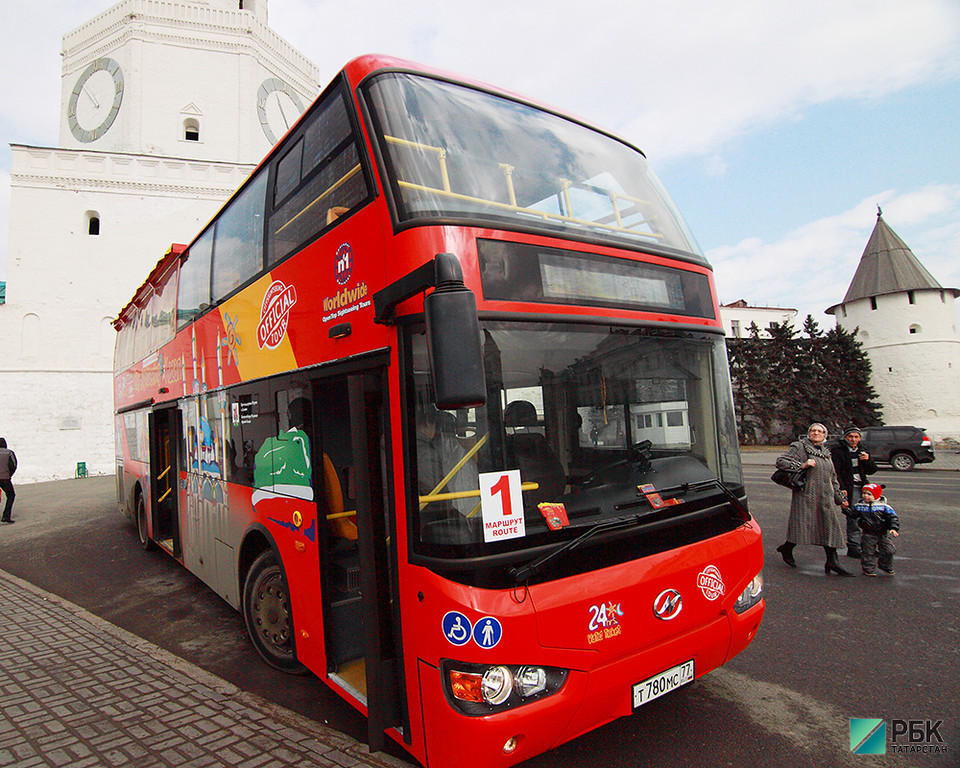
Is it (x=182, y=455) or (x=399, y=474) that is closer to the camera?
(x=399, y=474)

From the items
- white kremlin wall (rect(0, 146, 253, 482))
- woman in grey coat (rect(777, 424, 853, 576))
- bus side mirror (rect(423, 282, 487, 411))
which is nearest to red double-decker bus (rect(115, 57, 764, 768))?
bus side mirror (rect(423, 282, 487, 411))

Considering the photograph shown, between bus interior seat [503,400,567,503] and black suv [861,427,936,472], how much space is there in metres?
20.9

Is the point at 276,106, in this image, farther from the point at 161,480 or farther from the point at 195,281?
the point at 195,281

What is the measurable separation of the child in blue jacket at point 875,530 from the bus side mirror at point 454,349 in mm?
6015

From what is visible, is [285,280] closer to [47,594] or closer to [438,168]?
[438,168]

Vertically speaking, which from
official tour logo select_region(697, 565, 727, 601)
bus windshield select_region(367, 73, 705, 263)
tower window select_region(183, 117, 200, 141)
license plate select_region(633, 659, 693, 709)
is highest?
tower window select_region(183, 117, 200, 141)

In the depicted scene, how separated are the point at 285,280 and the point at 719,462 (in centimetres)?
315

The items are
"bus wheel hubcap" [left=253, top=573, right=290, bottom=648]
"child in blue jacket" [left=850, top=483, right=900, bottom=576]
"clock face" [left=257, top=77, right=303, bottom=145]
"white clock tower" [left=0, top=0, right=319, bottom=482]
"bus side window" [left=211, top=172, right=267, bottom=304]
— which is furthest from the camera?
"clock face" [left=257, top=77, right=303, bottom=145]

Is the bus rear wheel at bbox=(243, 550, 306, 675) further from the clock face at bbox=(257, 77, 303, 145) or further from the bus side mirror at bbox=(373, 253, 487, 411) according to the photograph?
the clock face at bbox=(257, 77, 303, 145)

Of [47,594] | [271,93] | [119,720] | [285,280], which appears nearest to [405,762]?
[119,720]

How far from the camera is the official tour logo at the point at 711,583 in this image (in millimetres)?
3084

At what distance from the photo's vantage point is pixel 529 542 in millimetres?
2623

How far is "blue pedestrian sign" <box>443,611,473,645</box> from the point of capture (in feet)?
8.11

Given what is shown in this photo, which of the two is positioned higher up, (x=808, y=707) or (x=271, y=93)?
(x=271, y=93)
